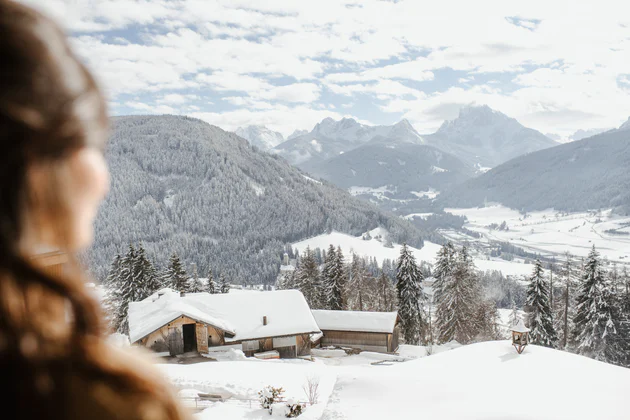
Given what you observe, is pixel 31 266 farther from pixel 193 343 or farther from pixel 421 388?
pixel 193 343

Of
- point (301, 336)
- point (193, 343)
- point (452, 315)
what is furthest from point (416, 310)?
point (193, 343)

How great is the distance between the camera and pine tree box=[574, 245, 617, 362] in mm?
34875

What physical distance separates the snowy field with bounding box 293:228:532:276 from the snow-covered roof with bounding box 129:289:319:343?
409ft

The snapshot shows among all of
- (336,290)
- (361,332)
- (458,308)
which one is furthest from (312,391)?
(336,290)

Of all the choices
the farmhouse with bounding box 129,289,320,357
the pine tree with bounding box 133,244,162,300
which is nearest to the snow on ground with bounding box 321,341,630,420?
the farmhouse with bounding box 129,289,320,357

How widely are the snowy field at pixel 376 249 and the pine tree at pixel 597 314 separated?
398 feet

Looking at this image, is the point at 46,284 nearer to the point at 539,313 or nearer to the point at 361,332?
the point at 361,332

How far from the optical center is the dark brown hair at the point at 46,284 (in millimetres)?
687

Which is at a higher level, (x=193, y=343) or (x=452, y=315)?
(x=193, y=343)

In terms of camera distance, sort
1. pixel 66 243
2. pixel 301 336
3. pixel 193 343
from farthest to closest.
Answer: pixel 301 336 < pixel 193 343 < pixel 66 243

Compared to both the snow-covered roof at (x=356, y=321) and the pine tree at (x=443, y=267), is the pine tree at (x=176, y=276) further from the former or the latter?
the pine tree at (x=443, y=267)

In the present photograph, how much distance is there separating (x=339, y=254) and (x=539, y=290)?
19.9 metres

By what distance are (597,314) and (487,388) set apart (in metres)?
20.4

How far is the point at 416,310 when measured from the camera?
44.8 meters
